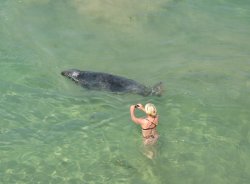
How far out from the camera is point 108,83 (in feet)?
44.0

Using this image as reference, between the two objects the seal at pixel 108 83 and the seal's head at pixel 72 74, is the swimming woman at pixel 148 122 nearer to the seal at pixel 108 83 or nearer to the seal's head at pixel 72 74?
the seal at pixel 108 83

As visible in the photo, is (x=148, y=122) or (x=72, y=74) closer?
(x=148, y=122)

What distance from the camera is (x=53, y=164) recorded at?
1083 centimetres

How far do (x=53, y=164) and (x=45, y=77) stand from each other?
3925mm

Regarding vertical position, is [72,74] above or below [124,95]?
above

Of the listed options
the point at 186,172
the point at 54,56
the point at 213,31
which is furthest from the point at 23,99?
the point at 213,31

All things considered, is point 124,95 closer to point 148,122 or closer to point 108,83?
point 108,83

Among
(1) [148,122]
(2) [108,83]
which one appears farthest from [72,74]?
(1) [148,122]

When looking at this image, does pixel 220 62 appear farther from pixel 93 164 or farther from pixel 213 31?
pixel 93 164

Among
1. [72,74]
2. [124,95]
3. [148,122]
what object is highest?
[72,74]

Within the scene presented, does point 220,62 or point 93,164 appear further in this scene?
point 220,62

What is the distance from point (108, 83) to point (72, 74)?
1.18 meters

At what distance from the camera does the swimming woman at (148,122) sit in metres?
10.4

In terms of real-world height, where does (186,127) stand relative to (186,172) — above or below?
above
